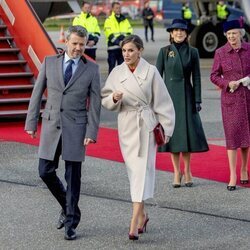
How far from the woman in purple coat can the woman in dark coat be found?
237 mm

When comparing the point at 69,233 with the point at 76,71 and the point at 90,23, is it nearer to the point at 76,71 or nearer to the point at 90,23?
the point at 76,71

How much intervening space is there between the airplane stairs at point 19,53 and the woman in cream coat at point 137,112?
661 cm

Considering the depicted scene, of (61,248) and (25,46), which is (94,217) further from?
(25,46)

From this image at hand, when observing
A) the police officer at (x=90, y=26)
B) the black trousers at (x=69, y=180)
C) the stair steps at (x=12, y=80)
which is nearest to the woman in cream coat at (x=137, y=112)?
the black trousers at (x=69, y=180)

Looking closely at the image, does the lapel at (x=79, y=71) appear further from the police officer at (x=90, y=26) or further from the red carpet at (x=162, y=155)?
the police officer at (x=90, y=26)

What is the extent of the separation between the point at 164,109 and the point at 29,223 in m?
1.55

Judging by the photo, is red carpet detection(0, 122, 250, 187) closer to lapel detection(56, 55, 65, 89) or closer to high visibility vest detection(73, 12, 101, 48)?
lapel detection(56, 55, 65, 89)

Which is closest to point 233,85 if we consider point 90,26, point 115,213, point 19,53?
point 115,213

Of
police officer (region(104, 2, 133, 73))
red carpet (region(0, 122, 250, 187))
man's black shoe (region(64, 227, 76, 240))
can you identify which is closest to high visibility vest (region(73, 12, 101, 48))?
police officer (region(104, 2, 133, 73))

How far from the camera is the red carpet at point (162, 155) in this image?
34.6 ft

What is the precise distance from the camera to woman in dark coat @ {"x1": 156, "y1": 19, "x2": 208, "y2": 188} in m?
9.68

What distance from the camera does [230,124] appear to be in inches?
384

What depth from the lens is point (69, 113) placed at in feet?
24.4

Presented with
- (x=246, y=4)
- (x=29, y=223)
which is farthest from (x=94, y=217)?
(x=246, y=4)
